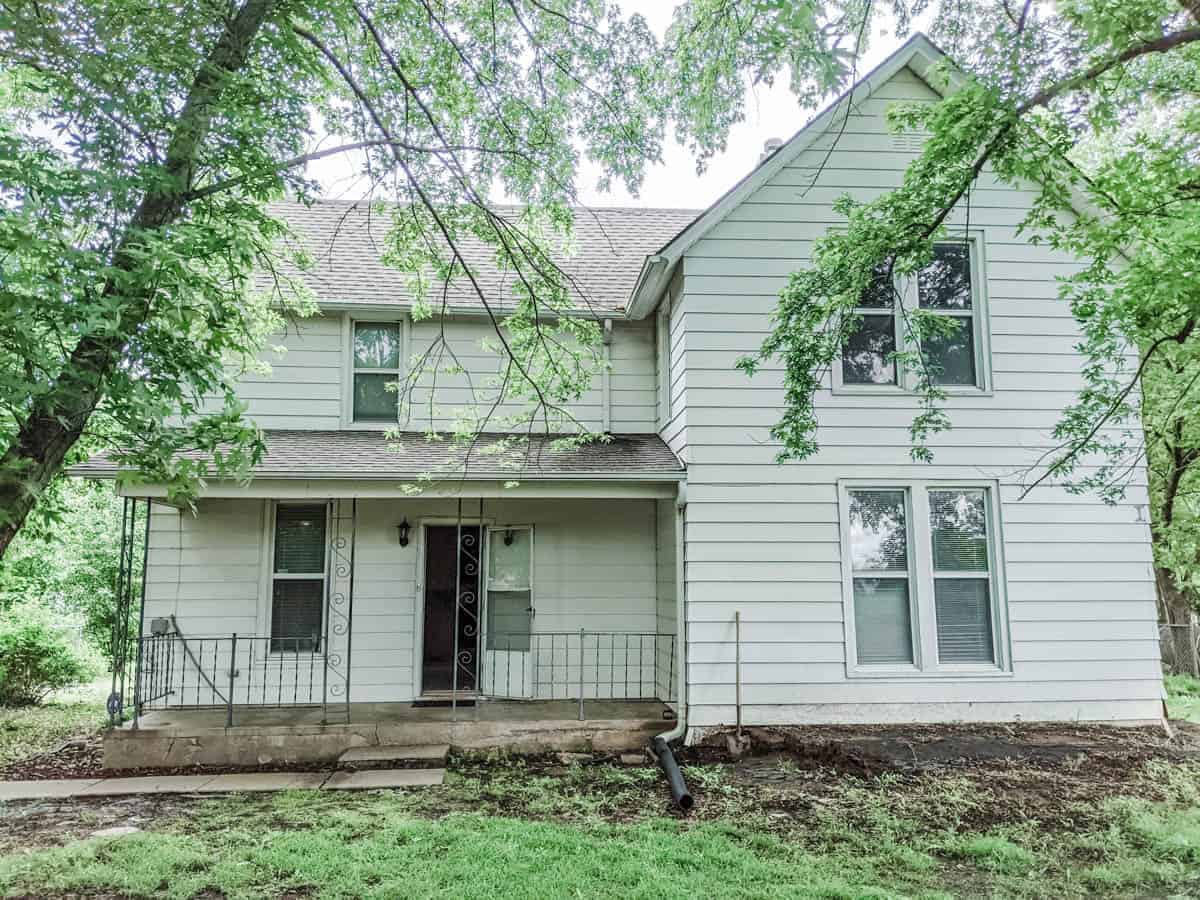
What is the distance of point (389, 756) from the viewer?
7.27 meters

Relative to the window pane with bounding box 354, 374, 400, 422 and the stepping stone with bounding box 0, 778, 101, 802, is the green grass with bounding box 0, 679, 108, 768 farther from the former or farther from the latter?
the window pane with bounding box 354, 374, 400, 422

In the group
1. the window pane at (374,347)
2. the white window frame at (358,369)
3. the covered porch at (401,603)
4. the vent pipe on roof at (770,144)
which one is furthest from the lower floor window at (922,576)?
the window pane at (374,347)

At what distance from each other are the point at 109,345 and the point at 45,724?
320 inches

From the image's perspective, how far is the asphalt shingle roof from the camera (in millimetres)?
9484

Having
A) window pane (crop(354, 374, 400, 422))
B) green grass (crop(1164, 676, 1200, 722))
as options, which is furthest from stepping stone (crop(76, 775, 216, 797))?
green grass (crop(1164, 676, 1200, 722))

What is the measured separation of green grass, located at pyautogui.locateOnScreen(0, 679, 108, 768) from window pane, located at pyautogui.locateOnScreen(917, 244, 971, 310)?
34.9ft

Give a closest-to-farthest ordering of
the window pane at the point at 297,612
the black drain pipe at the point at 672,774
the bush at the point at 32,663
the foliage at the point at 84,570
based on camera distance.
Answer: the black drain pipe at the point at 672,774 < the window pane at the point at 297,612 < the bush at the point at 32,663 < the foliage at the point at 84,570

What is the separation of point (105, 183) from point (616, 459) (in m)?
5.66

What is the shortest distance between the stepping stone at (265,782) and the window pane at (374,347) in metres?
4.75

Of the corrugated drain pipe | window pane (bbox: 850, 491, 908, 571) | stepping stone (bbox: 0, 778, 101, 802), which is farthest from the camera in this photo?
window pane (bbox: 850, 491, 908, 571)

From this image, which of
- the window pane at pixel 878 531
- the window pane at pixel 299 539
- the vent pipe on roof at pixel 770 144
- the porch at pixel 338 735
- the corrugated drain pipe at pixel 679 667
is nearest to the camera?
the corrugated drain pipe at pixel 679 667

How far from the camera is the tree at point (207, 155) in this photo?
3.46 metres

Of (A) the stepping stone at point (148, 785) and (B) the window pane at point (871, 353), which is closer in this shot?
(A) the stepping stone at point (148, 785)

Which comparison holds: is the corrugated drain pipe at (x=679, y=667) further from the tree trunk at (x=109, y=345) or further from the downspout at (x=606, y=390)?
the tree trunk at (x=109, y=345)
